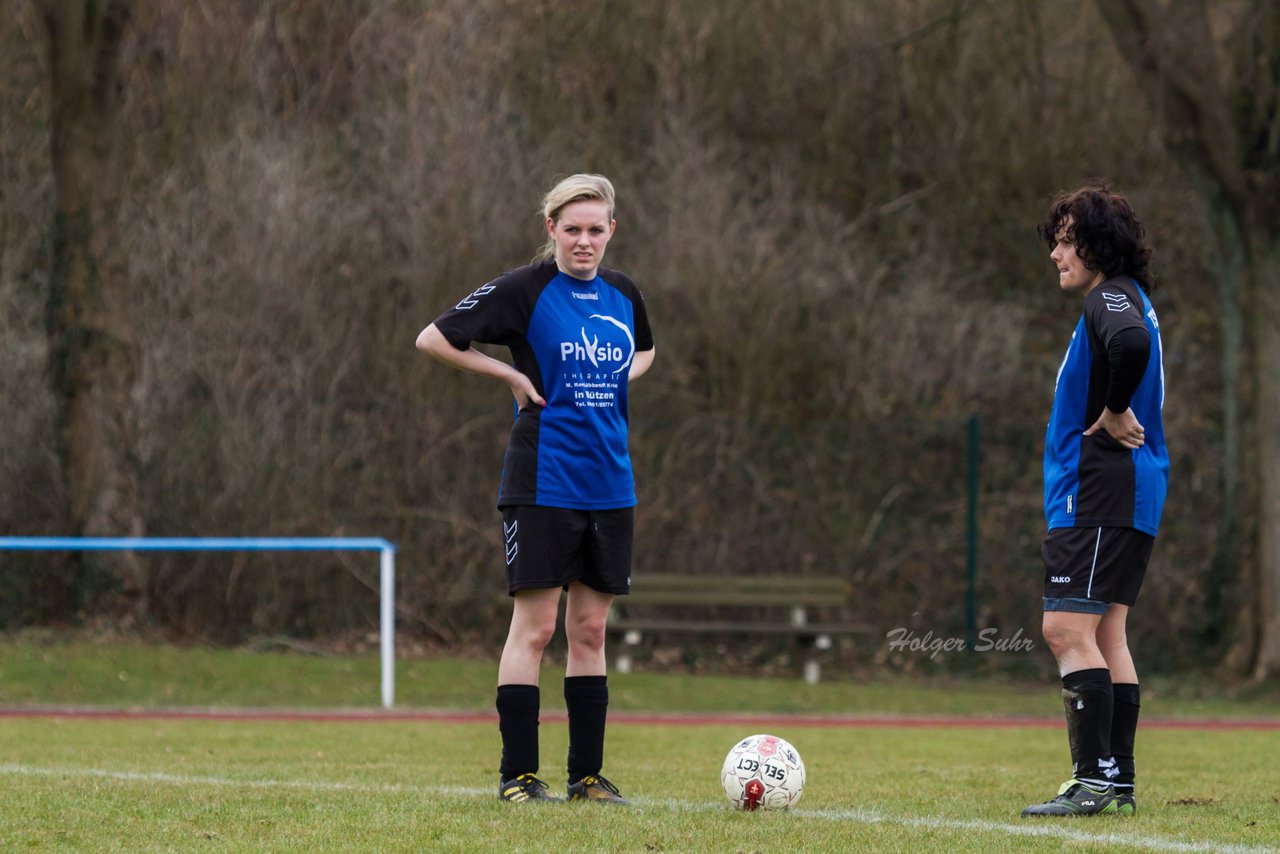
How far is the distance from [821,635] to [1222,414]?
5334 millimetres

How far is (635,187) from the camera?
60.0 ft

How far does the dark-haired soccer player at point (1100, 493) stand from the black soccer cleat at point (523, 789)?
1650mm

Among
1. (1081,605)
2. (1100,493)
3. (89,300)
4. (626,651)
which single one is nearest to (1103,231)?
(1100,493)

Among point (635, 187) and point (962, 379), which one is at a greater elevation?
point (635, 187)

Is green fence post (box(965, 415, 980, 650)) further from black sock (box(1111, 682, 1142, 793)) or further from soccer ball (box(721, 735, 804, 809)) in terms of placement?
soccer ball (box(721, 735, 804, 809))

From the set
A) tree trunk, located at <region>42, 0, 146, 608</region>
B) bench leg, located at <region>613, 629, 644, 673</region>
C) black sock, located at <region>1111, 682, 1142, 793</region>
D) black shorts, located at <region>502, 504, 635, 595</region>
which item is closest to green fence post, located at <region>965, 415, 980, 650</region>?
bench leg, located at <region>613, 629, 644, 673</region>

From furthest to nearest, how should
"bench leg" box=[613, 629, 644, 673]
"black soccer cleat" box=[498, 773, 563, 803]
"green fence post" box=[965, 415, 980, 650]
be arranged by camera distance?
"green fence post" box=[965, 415, 980, 650] → "bench leg" box=[613, 629, 644, 673] → "black soccer cleat" box=[498, 773, 563, 803]

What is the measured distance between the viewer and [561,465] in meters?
5.83

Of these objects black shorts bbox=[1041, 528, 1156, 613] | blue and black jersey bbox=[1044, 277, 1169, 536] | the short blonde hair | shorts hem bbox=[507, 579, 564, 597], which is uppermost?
the short blonde hair

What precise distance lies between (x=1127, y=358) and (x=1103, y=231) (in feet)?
1.92

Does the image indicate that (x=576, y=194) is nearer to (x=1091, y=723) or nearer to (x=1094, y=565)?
(x=1094, y=565)

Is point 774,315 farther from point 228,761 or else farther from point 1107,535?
point 1107,535

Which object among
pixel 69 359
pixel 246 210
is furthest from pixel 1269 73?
pixel 69 359

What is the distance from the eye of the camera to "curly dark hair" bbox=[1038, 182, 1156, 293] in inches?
228
